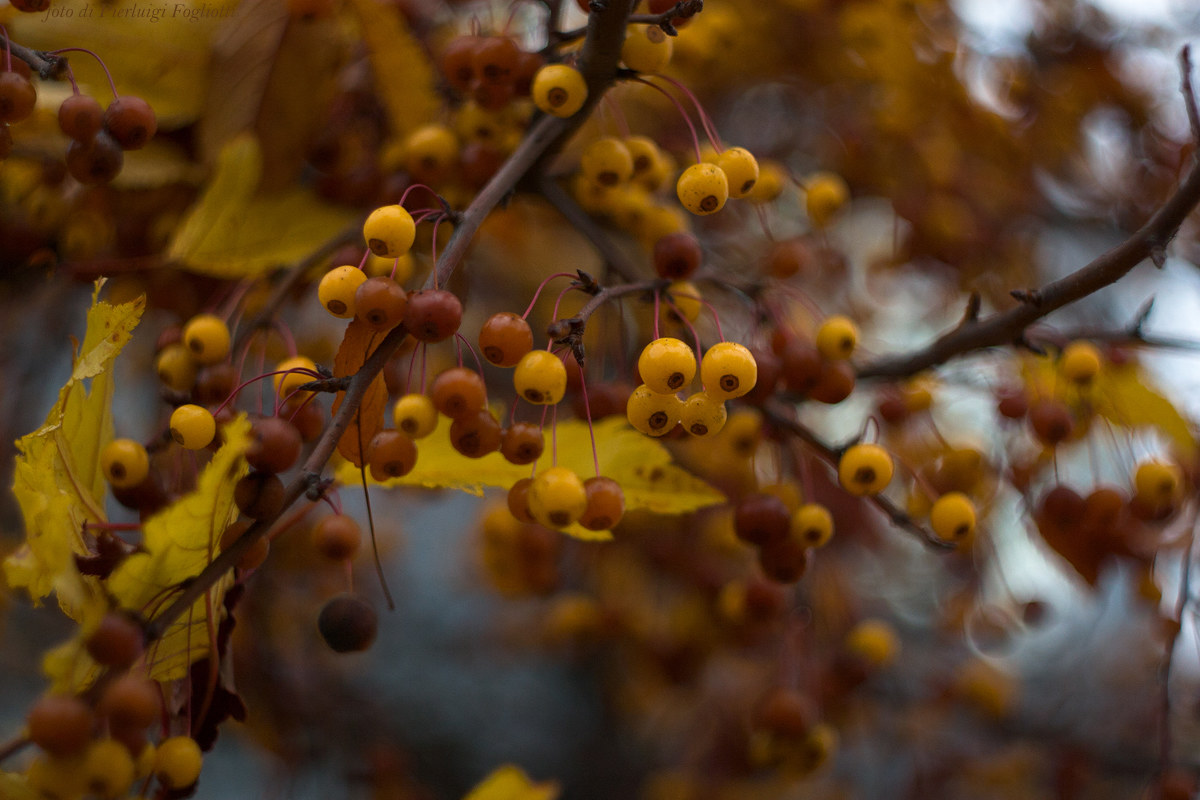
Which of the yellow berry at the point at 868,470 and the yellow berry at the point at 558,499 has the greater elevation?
the yellow berry at the point at 558,499

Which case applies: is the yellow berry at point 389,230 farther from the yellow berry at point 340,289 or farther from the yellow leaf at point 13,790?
the yellow leaf at point 13,790

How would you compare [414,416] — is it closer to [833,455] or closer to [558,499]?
[558,499]

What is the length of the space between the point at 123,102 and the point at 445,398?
0.42 m

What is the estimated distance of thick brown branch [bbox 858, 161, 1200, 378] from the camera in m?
0.70

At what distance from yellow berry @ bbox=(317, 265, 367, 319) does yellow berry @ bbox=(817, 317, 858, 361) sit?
1.60 ft

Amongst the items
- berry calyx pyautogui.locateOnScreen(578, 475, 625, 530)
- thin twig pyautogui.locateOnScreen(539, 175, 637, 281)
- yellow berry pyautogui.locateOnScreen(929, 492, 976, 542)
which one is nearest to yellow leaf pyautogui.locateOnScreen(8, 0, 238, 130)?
thin twig pyautogui.locateOnScreen(539, 175, 637, 281)

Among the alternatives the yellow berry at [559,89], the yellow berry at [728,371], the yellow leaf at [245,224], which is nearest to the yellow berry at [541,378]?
the yellow berry at [728,371]

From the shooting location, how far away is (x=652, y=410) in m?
0.69

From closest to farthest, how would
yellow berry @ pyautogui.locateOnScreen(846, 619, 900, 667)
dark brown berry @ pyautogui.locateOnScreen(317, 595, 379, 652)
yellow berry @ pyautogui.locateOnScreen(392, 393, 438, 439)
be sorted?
yellow berry @ pyautogui.locateOnScreen(392, 393, 438, 439), dark brown berry @ pyautogui.locateOnScreen(317, 595, 379, 652), yellow berry @ pyautogui.locateOnScreen(846, 619, 900, 667)

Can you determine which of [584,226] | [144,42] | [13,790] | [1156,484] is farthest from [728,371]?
[144,42]

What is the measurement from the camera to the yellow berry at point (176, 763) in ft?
1.94

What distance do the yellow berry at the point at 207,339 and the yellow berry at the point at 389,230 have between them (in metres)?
0.27

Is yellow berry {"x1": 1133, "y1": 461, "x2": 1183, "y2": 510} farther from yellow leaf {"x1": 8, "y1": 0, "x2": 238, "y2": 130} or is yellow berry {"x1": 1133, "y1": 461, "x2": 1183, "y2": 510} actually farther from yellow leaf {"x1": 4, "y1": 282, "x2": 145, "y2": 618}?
yellow leaf {"x1": 8, "y1": 0, "x2": 238, "y2": 130}

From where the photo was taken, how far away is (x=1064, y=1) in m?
1.98
